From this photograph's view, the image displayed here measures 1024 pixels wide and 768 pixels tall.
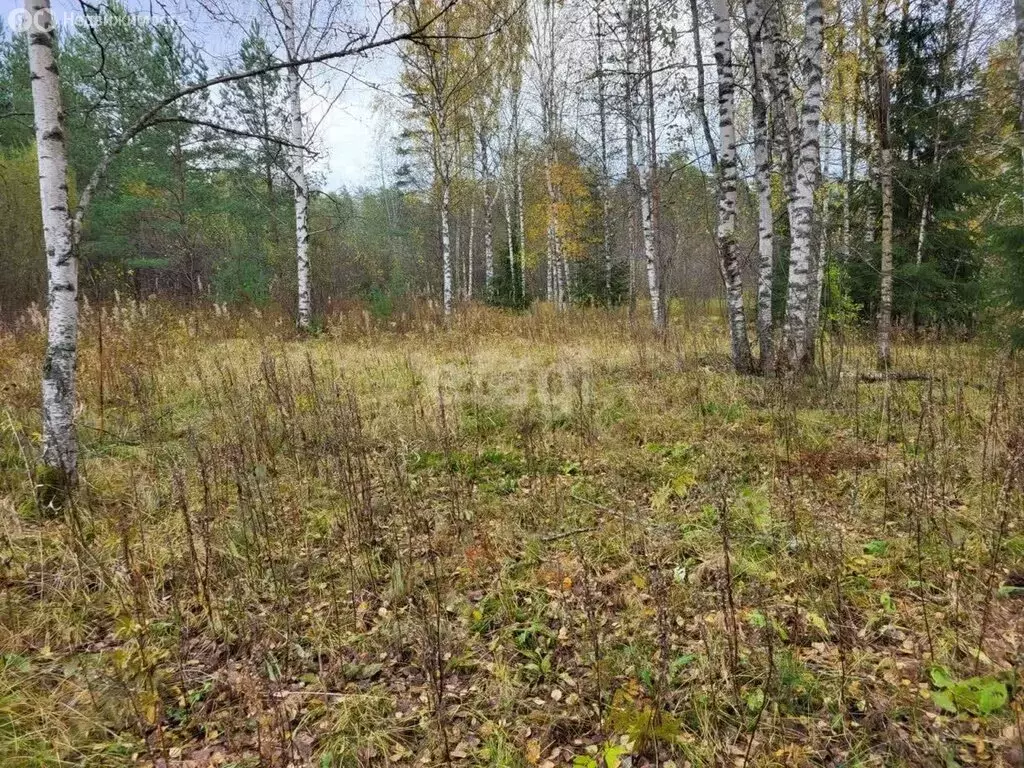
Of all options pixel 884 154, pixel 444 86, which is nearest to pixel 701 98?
pixel 884 154

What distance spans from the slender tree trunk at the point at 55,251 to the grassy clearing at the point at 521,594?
243 mm

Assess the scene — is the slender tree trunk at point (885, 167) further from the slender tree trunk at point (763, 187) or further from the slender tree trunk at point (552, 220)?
the slender tree trunk at point (552, 220)

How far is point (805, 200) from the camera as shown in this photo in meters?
5.77

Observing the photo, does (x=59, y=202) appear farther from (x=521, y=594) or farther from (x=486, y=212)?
(x=486, y=212)

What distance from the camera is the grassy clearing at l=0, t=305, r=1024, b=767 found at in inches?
73.5

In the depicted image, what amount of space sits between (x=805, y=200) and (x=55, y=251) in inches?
267

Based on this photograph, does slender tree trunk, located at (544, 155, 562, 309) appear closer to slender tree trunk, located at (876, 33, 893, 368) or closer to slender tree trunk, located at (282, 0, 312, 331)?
slender tree trunk, located at (282, 0, 312, 331)

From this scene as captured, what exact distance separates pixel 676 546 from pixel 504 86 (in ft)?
56.7

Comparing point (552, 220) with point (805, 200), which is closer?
point (805, 200)

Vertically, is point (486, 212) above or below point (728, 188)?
above

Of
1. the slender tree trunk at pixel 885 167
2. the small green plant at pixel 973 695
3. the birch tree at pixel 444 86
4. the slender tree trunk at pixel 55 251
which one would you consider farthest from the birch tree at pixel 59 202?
the birch tree at pixel 444 86

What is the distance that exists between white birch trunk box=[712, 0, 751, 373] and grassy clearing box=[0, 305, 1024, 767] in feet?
6.16

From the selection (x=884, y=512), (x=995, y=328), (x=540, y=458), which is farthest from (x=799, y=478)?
(x=995, y=328)

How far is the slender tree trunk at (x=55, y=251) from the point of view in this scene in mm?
3021
